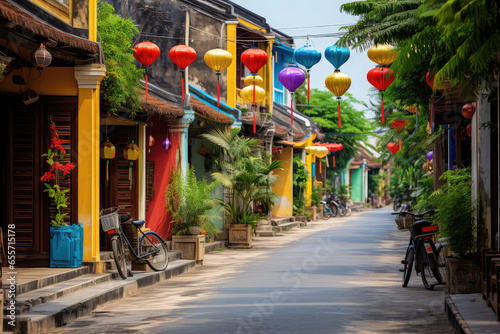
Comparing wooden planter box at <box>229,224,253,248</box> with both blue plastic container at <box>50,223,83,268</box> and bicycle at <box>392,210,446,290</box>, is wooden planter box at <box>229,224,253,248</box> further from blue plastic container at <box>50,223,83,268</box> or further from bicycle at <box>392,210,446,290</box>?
bicycle at <box>392,210,446,290</box>

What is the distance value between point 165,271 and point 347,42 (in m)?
6.70

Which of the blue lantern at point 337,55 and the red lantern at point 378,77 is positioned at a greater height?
the blue lantern at point 337,55

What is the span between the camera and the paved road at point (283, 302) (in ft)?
28.8

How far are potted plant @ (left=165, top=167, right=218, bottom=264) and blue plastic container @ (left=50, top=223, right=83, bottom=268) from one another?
447cm

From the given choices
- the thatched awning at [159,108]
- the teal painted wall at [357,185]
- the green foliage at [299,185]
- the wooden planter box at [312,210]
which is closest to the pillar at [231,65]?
the thatched awning at [159,108]

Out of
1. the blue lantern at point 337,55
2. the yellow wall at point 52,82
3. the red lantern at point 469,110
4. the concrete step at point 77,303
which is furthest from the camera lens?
the blue lantern at point 337,55

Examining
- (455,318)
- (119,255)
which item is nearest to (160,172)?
(119,255)

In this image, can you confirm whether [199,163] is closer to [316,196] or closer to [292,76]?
[292,76]

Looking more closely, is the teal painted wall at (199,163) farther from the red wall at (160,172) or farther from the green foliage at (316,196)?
the green foliage at (316,196)

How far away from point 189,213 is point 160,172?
1.76 m

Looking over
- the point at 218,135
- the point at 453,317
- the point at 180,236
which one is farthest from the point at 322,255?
the point at 453,317

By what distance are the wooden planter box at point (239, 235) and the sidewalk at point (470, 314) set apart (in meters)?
11.7

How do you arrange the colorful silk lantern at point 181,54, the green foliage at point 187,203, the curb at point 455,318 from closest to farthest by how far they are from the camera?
the curb at point 455,318
the colorful silk lantern at point 181,54
the green foliage at point 187,203

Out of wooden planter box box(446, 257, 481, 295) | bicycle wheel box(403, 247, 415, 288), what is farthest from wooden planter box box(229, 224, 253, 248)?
wooden planter box box(446, 257, 481, 295)
